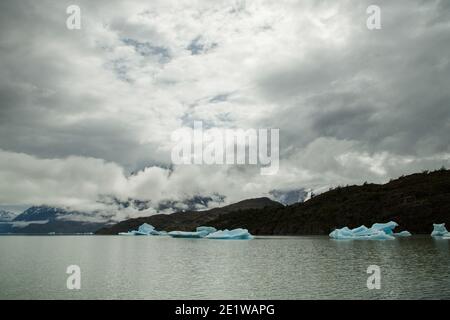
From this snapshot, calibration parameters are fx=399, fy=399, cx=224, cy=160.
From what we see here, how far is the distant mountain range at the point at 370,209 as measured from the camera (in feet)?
422

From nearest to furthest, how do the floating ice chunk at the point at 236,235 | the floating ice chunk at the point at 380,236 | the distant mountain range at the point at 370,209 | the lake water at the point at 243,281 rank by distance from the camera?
the lake water at the point at 243,281 → the floating ice chunk at the point at 380,236 → the floating ice chunk at the point at 236,235 → the distant mountain range at the point at 370,209

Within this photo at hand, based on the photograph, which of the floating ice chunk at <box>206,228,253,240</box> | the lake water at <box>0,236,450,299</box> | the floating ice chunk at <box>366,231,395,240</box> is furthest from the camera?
the floating ice chunk at <box>206,228,253,240</box>

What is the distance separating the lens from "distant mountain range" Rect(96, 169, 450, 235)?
129 m

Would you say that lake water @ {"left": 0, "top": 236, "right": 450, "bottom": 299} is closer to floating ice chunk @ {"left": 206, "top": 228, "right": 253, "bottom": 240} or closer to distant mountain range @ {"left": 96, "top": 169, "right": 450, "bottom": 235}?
floating ice chunk @ {"left": 206, "top": 228, "right": 253, "bottom": 240}

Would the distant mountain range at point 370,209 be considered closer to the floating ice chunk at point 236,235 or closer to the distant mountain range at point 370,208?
the distant mountain range at point 370,208

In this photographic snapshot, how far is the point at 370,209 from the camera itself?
490 feet

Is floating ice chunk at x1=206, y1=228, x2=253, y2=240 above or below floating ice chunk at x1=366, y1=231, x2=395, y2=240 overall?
below

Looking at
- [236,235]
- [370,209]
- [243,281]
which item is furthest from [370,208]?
[243,281]

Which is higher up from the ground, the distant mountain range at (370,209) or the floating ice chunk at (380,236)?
the distant mountain range at (370,209)

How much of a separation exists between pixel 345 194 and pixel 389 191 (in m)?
22.8

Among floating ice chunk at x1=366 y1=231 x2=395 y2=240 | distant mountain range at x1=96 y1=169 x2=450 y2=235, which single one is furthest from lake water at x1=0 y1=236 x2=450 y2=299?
distant mountain range at x1=96 y1=169 x2=450 y2=235

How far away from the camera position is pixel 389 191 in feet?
507

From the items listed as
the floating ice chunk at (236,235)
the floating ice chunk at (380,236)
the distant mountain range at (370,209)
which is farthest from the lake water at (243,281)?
the distant mountain range at (370,209)
